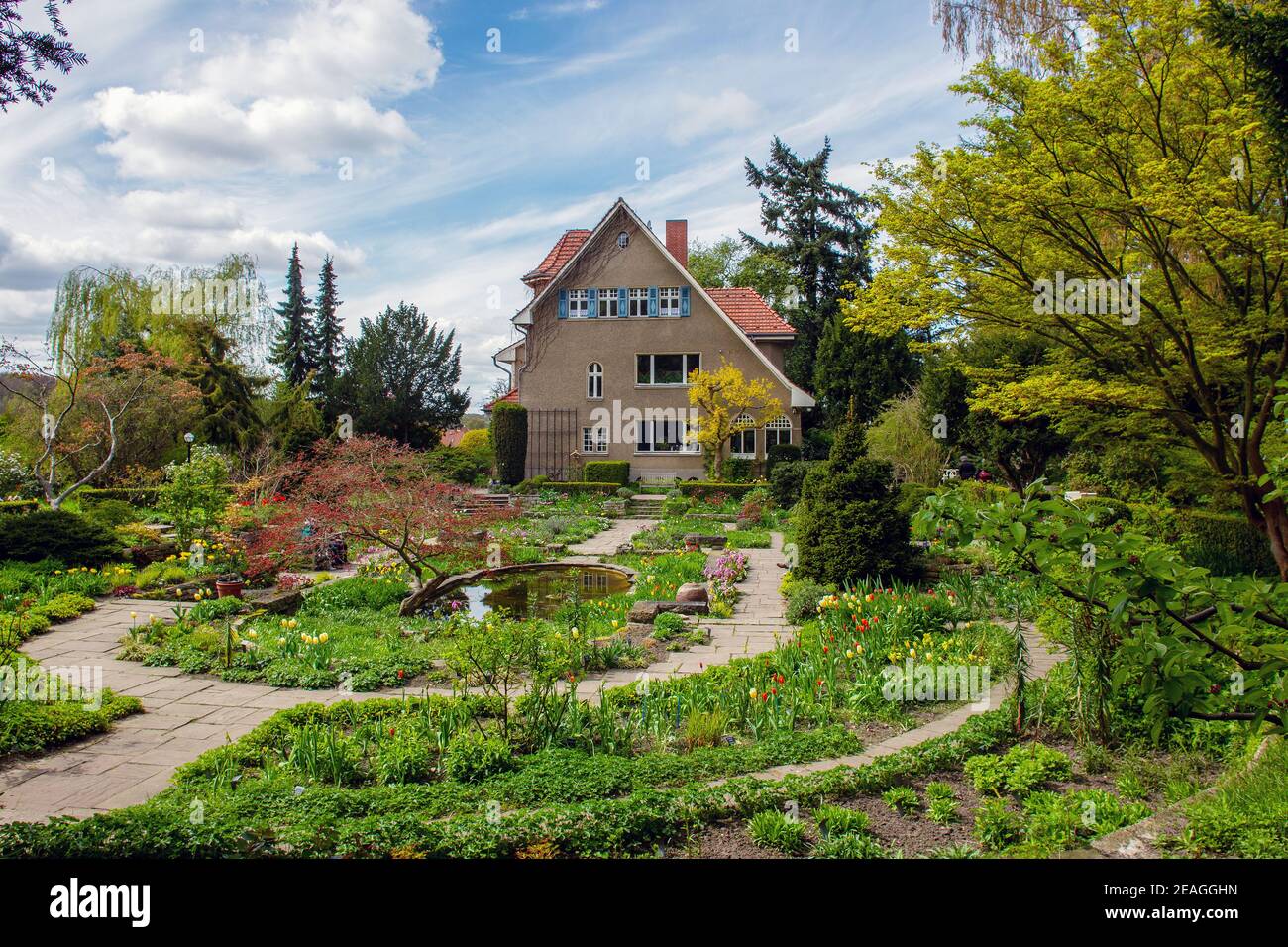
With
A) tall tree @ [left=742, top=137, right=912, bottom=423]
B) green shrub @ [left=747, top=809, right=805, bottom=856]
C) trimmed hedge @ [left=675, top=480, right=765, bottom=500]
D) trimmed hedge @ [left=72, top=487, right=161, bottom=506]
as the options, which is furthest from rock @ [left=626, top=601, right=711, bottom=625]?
tall tree @ [left=742, top=137, right=912, bottom=423]

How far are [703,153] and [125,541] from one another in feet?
41.0

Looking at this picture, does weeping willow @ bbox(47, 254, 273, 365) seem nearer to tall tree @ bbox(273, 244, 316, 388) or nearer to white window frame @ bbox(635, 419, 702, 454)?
tall tree @ bbox(273, 244, 316, 388)

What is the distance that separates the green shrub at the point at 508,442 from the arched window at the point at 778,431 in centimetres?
886

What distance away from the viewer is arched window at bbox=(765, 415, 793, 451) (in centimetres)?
2806

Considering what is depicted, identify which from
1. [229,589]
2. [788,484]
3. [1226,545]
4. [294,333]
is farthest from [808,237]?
[229,589]

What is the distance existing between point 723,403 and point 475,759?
22.5m

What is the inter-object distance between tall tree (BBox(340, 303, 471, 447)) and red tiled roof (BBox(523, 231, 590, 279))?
5966mm

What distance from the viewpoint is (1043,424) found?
18.1m

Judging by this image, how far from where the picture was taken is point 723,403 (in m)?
26.8

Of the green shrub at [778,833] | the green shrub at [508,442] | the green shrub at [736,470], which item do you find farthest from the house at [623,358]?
the green shrub at [778,833]

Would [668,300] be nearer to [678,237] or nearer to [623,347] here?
[623,347]

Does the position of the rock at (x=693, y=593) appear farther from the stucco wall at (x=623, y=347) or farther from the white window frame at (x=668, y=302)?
the white window frame at (x=668, y=302)

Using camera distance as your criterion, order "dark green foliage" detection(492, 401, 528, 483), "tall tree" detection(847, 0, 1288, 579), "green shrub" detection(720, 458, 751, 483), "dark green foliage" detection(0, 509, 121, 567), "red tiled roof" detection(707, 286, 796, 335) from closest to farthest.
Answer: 1. "tall tree" detection(847, 0, 1288, 579)
2. "dark green foliage" detection(0, 509, 121, 567)
3. "green shrub" detection(720, 458, 751, 483)
4. "dark green foliage" detection(492, 401, 528, 483)
5. "red tiled roof" detection(707, 286, 796, 335)

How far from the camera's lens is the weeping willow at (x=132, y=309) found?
26.4 m
